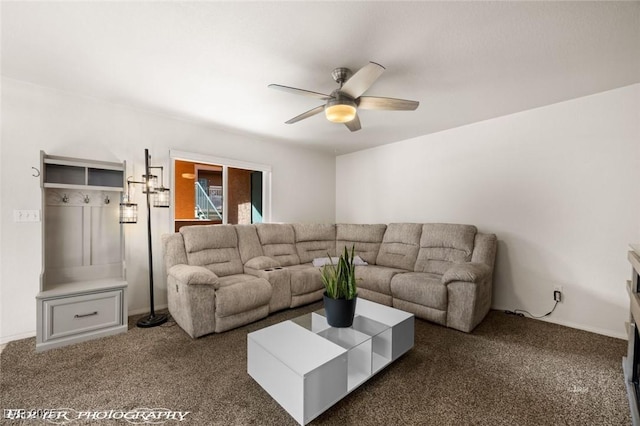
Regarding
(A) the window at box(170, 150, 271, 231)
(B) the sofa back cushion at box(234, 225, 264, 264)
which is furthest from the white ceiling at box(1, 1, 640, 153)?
(B) the sofa back cushion at box(234, 225, 264, 264)

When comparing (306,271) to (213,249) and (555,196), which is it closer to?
(213,249)

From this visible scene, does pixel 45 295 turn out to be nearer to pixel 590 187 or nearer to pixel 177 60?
pixel 177 60

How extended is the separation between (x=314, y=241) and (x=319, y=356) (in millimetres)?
2804

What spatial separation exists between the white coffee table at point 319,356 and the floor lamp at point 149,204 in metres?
1.71

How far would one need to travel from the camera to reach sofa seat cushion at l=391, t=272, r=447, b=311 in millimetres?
2715

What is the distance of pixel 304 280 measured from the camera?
3287 millimetres

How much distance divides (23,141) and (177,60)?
70.1 inches

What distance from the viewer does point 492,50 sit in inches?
76.1

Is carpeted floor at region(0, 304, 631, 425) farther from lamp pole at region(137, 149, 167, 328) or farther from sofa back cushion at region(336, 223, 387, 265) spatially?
sofa back cushion at region(336, 223, 387, 265)

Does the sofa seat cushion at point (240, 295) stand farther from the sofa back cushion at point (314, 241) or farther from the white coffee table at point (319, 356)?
the sofa back cushion at point (314, 241)

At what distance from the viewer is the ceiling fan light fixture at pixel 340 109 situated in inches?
80.1

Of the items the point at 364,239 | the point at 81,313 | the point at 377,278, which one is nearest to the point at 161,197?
the point at 81,313

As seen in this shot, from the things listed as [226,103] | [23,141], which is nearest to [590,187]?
[226,103]

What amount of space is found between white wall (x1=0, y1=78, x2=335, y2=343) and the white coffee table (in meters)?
2.24
